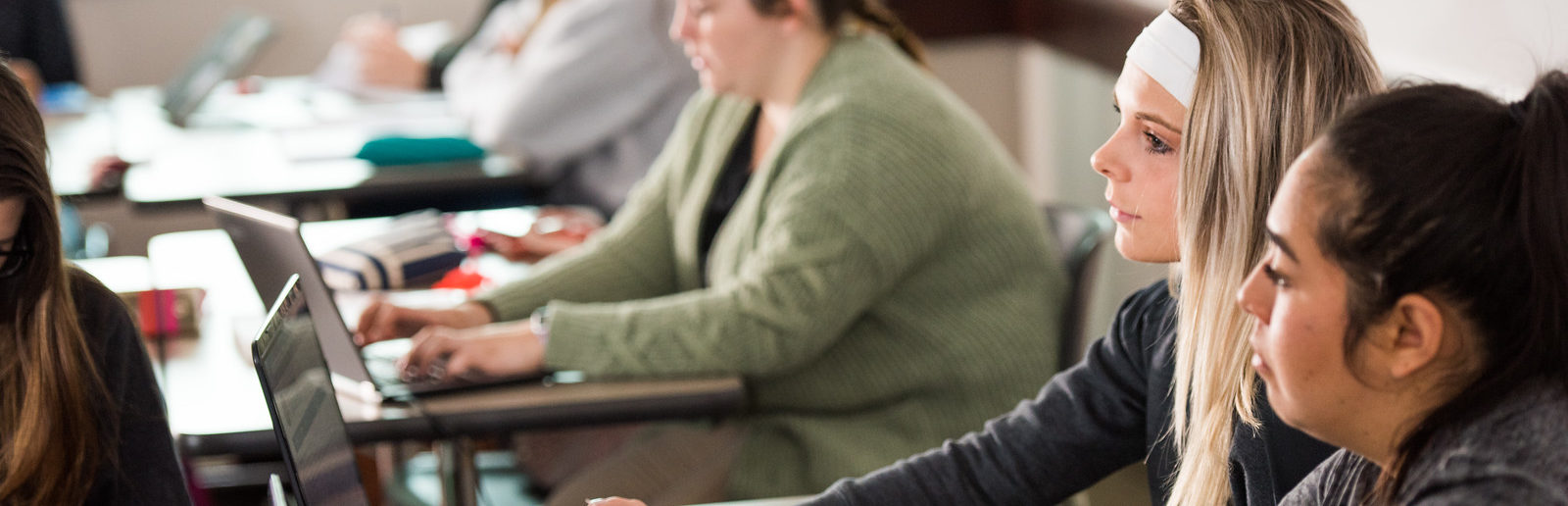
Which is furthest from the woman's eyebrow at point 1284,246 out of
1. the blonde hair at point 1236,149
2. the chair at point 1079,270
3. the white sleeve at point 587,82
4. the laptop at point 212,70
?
the laptop at point 212,70

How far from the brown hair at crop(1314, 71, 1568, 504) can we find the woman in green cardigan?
912mm

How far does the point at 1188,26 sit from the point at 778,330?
2.28 feet

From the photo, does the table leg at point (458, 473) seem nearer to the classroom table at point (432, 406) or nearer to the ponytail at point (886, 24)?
the classroom table at point (432, 406)

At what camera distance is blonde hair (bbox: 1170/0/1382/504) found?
919 mm

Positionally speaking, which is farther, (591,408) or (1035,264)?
(1035,264)

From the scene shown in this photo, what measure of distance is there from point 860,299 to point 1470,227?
971 millimetres

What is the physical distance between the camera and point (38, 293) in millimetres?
1035

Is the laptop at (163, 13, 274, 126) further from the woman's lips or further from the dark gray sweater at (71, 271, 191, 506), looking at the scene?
the woman's lips

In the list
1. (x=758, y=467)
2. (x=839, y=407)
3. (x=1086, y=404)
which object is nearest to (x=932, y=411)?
(x=839, y=407)

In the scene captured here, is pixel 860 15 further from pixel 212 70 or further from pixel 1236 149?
pixel 212 70

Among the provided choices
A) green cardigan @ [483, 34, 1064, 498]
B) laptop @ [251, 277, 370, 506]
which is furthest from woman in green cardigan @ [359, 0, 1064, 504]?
laptop @ [251, 277, 370, 506]

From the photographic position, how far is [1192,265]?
→ 96 cm

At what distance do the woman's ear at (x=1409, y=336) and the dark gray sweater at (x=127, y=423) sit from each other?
0.83 m

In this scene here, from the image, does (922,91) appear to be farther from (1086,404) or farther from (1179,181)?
(1179,181)
